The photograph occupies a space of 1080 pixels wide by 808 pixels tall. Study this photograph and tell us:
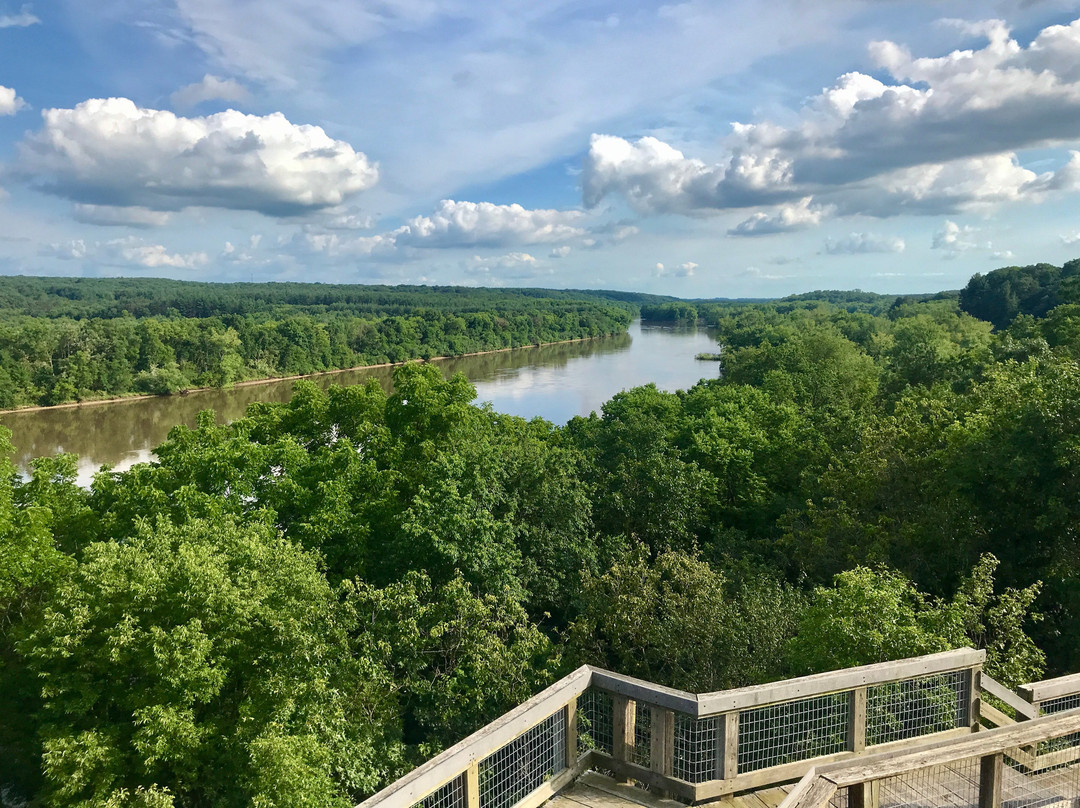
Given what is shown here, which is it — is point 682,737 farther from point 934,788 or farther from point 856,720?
point 934,788

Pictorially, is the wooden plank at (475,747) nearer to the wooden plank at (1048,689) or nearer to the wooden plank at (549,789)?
the wooden plank at (549,789)

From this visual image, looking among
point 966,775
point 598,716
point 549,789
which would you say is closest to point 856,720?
point 966,775

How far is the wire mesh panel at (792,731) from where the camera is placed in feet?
18.2

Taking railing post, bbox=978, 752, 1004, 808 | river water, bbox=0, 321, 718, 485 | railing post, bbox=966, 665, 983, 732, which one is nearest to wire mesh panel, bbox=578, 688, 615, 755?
railing post, bbox=978, 752, 1004, 808

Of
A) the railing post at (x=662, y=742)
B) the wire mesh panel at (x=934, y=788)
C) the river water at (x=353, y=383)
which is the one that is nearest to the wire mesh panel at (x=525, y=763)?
the railing post at (x=662, y=742)

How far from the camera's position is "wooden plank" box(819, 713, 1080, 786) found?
405 centimetres

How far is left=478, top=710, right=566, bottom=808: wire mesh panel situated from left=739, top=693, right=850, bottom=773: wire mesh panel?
1.39 meters

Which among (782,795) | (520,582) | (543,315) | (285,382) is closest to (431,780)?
(782,795)

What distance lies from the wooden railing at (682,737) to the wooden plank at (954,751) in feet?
3.74

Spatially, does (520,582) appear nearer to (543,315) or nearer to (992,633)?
(992,633)

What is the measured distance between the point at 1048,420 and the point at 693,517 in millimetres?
11412

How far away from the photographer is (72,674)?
41.3 ft

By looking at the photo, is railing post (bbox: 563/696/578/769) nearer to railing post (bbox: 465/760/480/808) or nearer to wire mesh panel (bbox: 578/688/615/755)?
wire mesh panel (bbox: 578/688/615/755)

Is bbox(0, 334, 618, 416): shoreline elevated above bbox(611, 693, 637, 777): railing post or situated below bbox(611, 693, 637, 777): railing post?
below
